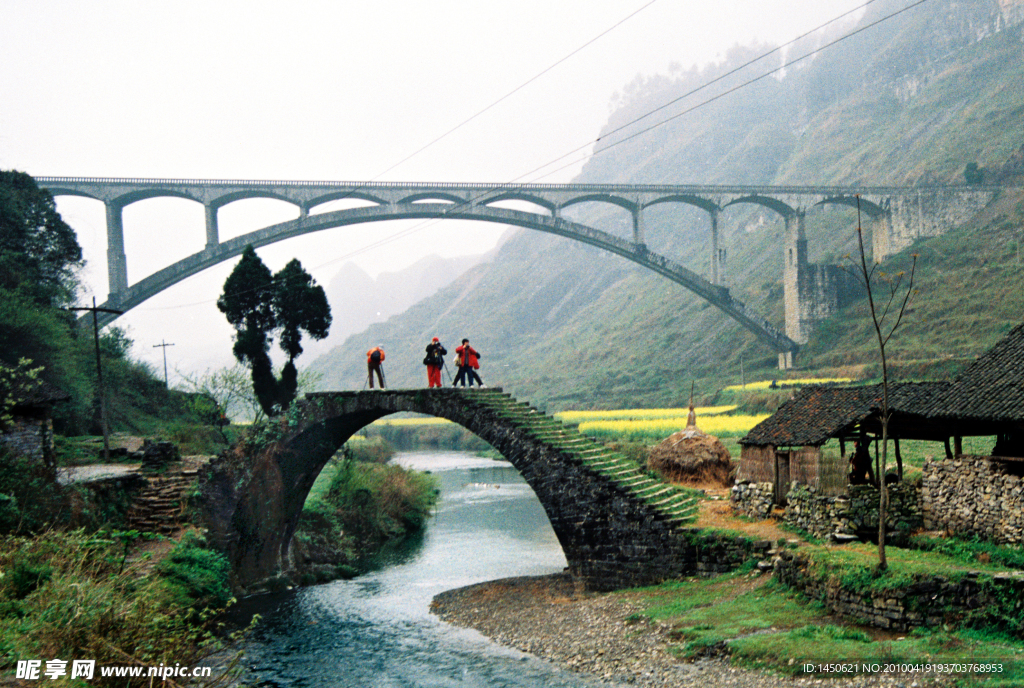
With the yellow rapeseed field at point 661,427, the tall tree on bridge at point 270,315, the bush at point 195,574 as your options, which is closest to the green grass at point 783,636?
the bush at point 195,574

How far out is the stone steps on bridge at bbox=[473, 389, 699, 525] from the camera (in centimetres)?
1823

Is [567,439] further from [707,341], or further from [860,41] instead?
[860,41]

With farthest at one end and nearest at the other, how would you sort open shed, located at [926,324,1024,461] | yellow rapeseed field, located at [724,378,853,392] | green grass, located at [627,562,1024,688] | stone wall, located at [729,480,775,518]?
1. yellow rapeseed field, located at [724,378,853,392]
2. stone wall, located at [729,480,775,518]
3. open shed, located at [926,324,1024,461]
4. green grass, located at [627,562,1024,688]

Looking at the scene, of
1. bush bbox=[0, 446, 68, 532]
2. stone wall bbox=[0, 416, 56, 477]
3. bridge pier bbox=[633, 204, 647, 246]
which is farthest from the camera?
bridge pier bbox=[633, 204, 647, 246]

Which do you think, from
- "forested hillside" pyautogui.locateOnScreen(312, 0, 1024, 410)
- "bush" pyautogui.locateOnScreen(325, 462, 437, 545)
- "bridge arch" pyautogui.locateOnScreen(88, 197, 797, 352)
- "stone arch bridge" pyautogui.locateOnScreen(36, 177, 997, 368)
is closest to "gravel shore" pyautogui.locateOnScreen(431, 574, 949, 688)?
"bush" pyautogui.locateOnScreen(325, 462, 437, 545)

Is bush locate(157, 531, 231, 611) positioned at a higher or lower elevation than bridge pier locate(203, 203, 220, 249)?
lower

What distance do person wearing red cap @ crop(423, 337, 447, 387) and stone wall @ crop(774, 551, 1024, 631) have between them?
38.6ft

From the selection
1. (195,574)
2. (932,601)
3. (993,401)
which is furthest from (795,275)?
(195,574)

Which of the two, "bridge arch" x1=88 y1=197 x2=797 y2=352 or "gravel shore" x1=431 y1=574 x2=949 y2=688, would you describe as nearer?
"gravel shore" x1=431 y1=574 x2=949 y2=688

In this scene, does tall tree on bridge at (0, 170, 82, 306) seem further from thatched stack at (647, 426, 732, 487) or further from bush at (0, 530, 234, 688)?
thatched stack at (647, 426, 732, 487)

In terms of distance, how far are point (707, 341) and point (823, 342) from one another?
38.7ft

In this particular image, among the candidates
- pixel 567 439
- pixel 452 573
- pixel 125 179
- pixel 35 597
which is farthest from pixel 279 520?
pixel 125 179

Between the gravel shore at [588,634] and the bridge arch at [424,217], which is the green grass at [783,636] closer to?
the gravel shore at [588,634]

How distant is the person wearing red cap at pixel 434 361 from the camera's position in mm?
21453
